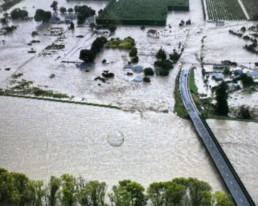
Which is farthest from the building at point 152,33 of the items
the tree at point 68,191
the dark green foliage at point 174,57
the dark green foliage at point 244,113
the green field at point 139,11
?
the tree at point 68,191

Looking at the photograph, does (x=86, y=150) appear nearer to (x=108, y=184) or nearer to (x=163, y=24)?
(x=108, y=184)

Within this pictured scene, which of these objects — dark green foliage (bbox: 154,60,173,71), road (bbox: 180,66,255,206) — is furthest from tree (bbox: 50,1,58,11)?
road (bbox: 180,66,255,206)

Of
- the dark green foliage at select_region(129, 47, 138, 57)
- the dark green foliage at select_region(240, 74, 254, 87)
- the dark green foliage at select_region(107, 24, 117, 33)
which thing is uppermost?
the dark green foliage at select_region(107, 24, 117, 33)

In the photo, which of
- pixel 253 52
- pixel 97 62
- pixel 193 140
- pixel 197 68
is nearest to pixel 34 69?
pixel 97 62

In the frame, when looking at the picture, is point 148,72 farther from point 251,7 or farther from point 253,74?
point 251,7

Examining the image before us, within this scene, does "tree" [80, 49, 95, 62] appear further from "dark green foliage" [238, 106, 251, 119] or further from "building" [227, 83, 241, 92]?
"dark green foliage" [238, 106, 251, 119]

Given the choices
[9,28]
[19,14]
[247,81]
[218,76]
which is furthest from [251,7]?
[9,28]
